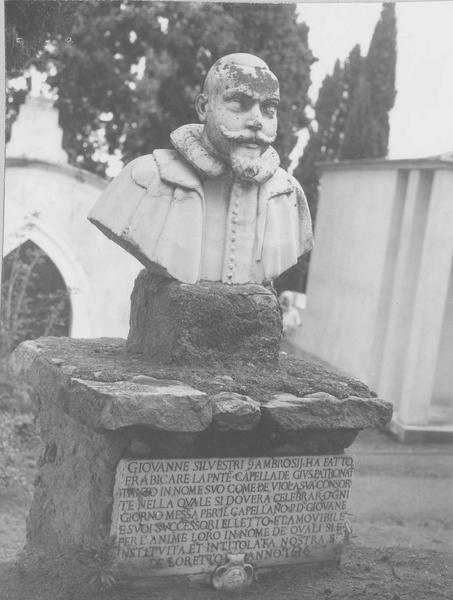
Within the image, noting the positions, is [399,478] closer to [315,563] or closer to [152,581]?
[315,563]

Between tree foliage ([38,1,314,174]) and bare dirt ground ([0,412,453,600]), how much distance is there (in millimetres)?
2730

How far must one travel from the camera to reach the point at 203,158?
4180 mm

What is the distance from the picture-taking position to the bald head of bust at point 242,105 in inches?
161

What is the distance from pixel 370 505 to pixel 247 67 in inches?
165

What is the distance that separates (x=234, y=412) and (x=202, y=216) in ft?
3.31

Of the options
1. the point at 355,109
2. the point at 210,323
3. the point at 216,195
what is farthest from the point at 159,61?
the point at 210,323

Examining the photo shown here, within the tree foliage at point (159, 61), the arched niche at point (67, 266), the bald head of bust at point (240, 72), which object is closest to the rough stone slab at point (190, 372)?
the bald head of bust at point (240, 72)

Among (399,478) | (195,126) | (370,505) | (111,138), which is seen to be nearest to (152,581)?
(195,126)

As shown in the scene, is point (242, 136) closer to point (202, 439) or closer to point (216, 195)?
point (216, 195)

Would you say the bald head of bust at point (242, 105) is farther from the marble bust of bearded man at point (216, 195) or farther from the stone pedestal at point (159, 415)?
the stone pedestal at point (159, 415)

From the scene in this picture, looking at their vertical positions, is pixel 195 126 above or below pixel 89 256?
→ above

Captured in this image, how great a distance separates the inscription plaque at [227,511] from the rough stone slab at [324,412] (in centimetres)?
25

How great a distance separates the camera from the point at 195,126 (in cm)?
434

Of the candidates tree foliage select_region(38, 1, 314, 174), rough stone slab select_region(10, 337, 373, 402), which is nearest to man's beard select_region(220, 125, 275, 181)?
rough stone slab select_region(10, 337, 373, 402)
